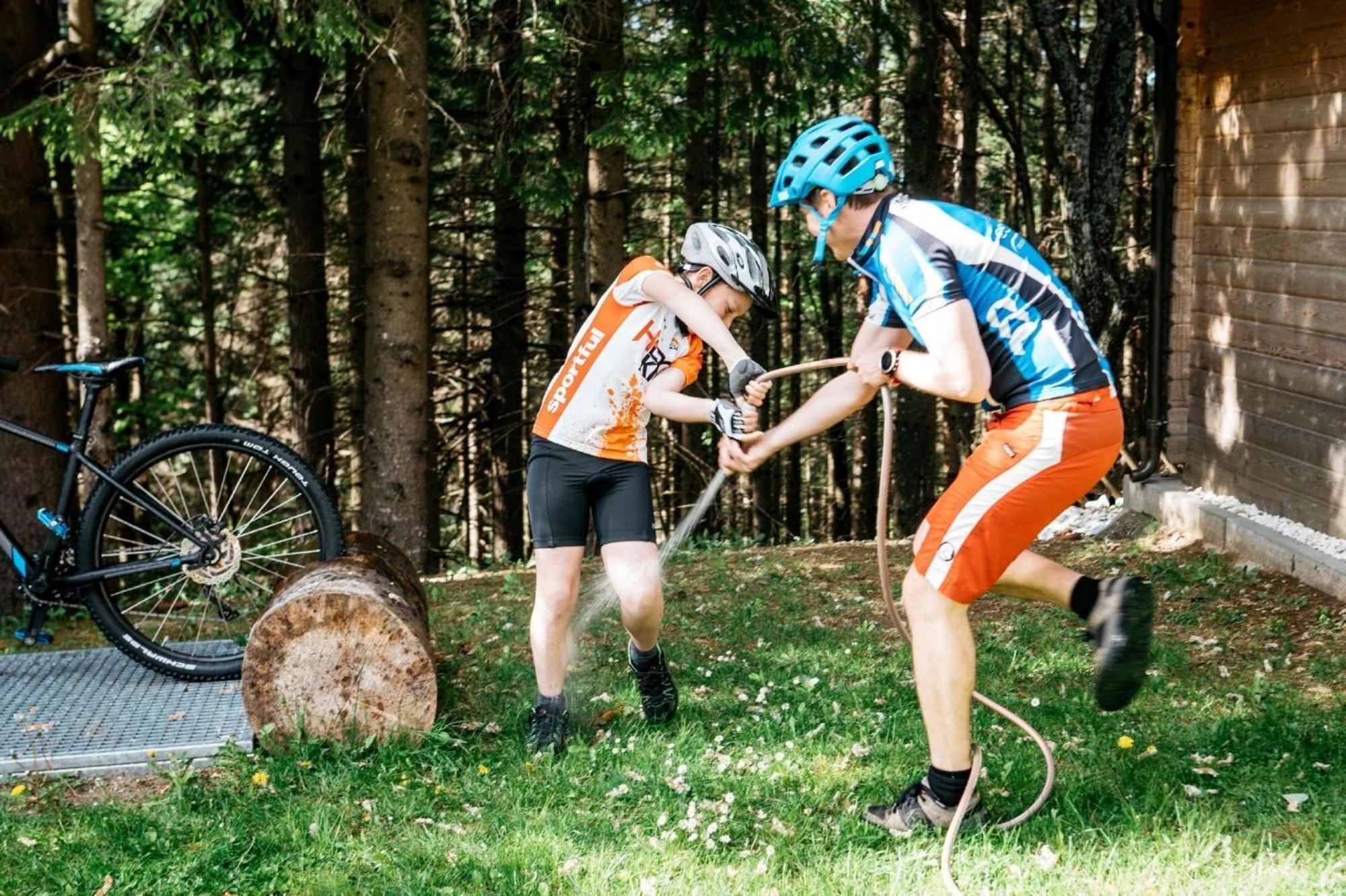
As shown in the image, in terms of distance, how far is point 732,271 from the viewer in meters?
4.71

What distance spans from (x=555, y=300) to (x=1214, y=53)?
847 centimetres

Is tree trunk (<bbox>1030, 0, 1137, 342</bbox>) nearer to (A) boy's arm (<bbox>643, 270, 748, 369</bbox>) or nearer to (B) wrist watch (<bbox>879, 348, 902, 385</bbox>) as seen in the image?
(A) boy's arm (<bbox>643, 270, 748, 369</bbox>)

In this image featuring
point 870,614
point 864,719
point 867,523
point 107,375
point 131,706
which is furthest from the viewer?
point 867,523

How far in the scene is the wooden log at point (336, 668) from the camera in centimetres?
481

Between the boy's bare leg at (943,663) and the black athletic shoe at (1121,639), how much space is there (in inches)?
20.4

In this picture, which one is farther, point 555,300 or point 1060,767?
point 555,300

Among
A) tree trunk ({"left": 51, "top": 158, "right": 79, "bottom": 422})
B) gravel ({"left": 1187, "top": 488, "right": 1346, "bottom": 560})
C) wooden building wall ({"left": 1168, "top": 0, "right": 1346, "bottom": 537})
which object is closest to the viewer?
gravel ({"left": 1187, "top": 488, "right": 1346, "bottom": 560})

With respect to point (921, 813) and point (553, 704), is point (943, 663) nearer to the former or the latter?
point (921, 813)

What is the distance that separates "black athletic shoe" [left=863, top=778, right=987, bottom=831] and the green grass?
7 centimetres

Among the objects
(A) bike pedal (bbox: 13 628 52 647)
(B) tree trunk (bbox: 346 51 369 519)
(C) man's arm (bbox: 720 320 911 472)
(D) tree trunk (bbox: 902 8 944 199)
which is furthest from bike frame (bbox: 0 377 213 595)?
(D) tree trunk (bbox: 902 8 944 199)

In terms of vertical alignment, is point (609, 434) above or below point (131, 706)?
above

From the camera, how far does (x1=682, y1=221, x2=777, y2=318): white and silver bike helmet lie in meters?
4.72

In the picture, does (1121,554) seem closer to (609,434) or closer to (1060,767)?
(1060,767)

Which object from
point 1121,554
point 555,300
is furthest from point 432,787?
point 555,300
